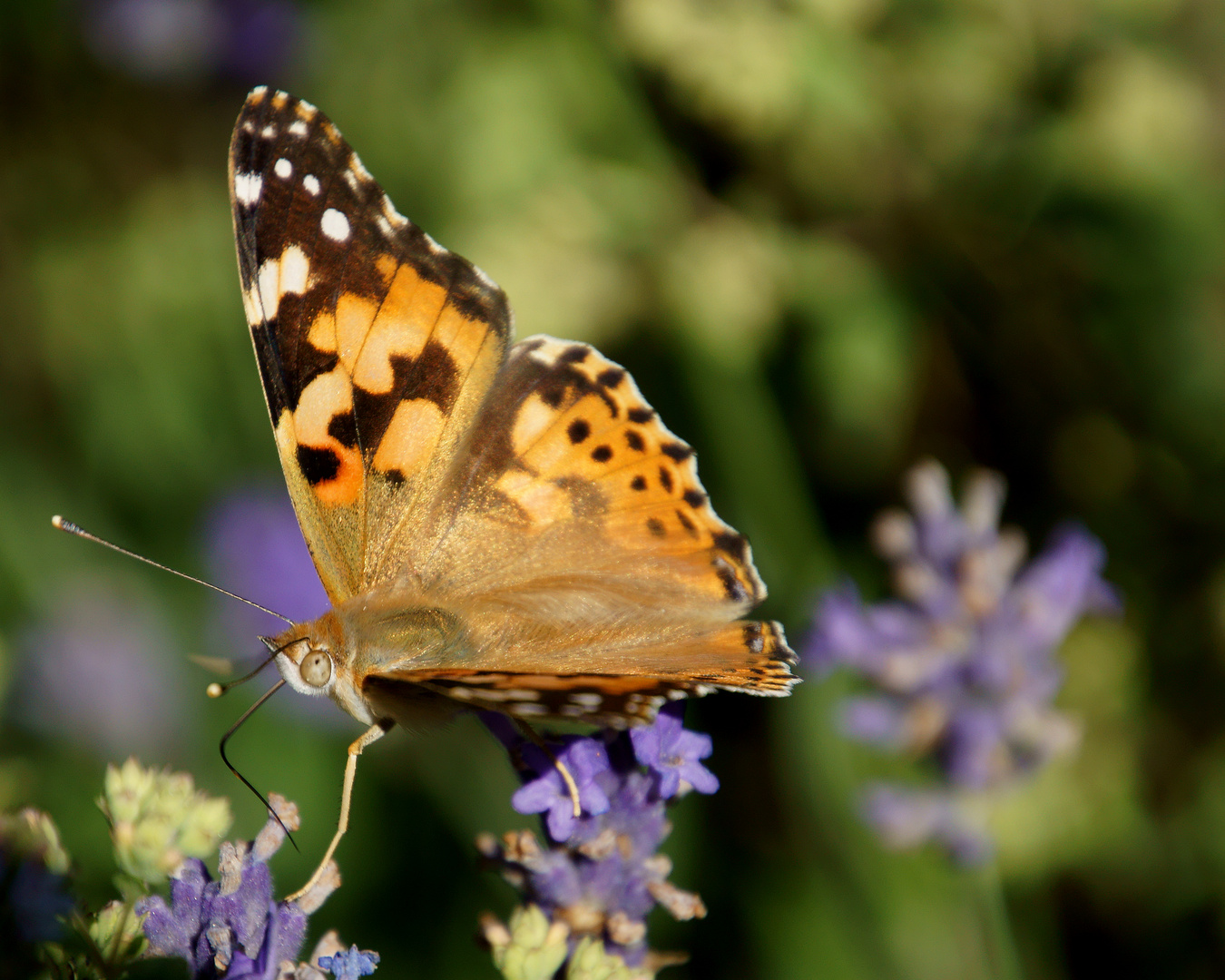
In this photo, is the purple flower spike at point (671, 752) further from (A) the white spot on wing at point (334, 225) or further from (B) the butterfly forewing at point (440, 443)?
(A) the white spot on wing at point (334, 225)

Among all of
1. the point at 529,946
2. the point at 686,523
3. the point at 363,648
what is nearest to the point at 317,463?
the point at 363,648

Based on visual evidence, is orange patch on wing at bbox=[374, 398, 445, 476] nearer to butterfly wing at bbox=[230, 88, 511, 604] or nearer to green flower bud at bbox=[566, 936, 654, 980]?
butterfly wing at bbox=[230, 88, 511, 604]

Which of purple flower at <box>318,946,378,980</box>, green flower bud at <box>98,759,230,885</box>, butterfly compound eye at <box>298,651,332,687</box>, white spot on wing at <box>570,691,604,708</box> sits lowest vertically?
purple flower at <box>318,946,378,980</box>

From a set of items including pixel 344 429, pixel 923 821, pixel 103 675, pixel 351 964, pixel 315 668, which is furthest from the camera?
pixel 103 675

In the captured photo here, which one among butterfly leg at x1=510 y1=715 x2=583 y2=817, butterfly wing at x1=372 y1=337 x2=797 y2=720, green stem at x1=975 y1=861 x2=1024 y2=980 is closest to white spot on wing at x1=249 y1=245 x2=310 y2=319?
butterfly wing at x1=372 y1=337 x2=797 y2=720

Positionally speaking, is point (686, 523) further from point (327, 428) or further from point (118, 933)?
point (118, 933)

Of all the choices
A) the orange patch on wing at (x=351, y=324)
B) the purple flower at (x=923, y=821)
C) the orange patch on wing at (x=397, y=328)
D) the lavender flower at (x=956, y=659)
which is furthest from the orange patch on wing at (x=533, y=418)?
the purple flower at (x=923, y=821)
